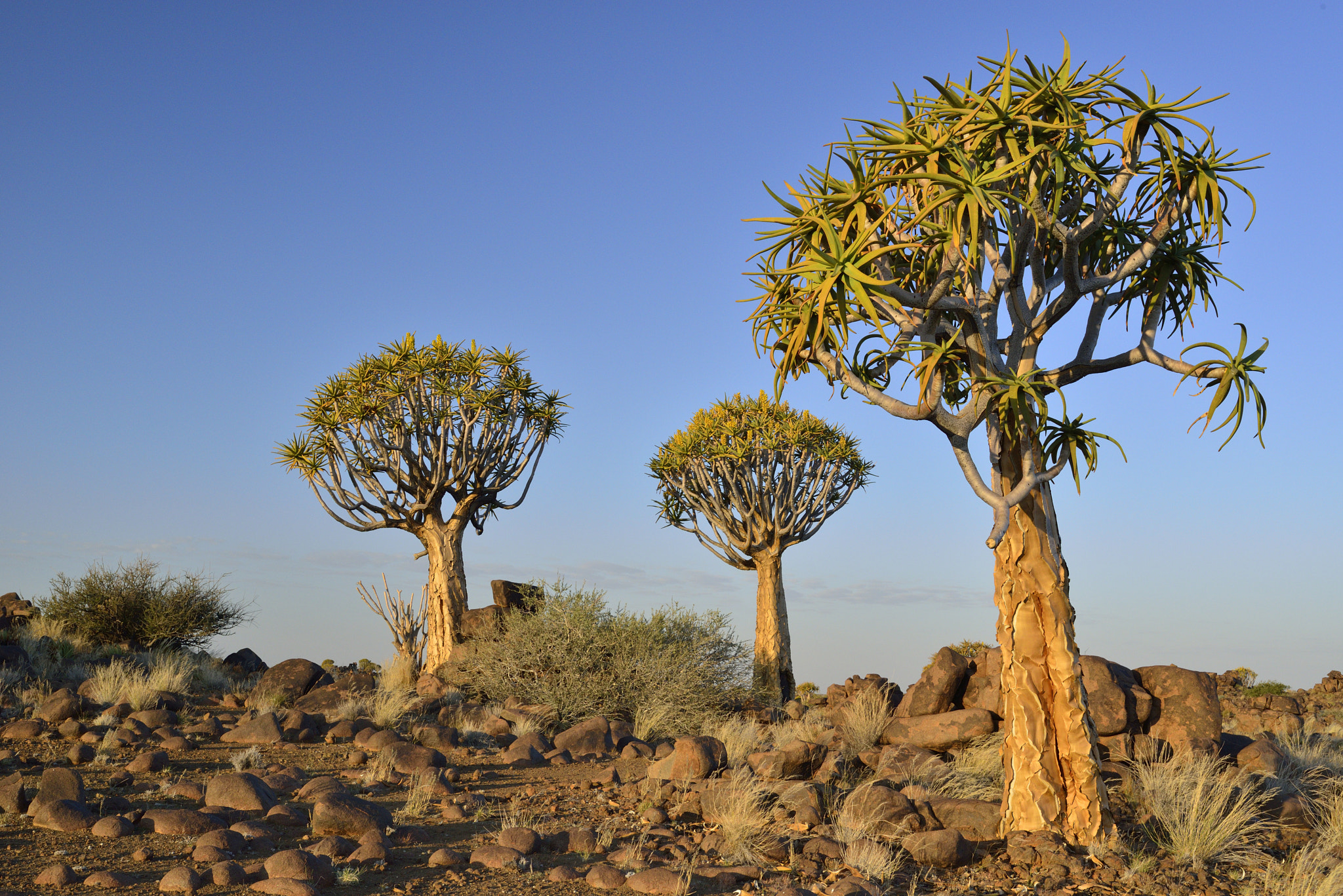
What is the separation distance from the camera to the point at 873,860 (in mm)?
6637

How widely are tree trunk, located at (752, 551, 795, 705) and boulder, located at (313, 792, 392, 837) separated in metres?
12.9

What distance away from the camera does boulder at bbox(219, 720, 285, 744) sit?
1080 cm

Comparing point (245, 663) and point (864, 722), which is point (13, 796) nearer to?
point (864, 722)

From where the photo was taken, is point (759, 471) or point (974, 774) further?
point (759, 471)

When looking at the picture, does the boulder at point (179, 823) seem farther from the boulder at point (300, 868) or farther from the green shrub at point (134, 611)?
the green shrub at point (134, 611)

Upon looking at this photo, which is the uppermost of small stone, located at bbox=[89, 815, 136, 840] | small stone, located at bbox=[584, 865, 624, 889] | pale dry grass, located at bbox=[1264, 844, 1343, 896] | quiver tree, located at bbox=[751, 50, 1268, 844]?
quiver tree, located at bbox=[751, 50, 1268, 844]

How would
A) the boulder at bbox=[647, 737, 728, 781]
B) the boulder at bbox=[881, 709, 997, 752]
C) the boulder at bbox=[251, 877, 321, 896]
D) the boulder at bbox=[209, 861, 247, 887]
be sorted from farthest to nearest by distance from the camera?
the boulder at bbox=[881, 709, 997, 752], the boulder at bbox=[647, 737, 728, 781], the boulder at bbox=[209, 861, 247, 887], the boulder at bbox=[251, 877, 321, 896]

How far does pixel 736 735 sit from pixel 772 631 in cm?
810

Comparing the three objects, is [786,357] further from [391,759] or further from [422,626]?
[422,626]

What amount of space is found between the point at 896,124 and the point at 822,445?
12622 millimetres

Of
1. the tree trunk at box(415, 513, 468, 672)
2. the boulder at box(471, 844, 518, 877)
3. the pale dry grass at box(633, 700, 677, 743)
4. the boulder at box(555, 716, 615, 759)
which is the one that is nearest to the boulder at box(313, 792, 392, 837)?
the boulder at box(471, 844, 518, 877)

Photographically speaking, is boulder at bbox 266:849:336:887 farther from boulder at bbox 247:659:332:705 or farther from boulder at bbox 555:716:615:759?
boulder at bbox 247:659:332:705

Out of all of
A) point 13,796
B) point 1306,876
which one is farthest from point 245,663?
point 1306,876

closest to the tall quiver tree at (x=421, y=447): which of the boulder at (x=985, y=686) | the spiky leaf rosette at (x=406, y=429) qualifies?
the spiky leaf rosette at (x=406, y=429)
